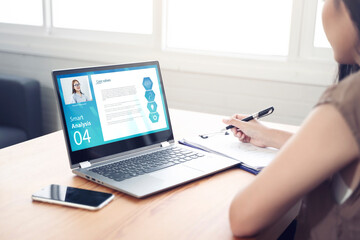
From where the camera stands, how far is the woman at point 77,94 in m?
1.14

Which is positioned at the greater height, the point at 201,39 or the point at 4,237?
the point at 201,39

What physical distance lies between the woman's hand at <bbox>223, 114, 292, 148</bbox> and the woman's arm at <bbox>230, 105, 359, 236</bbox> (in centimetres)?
52

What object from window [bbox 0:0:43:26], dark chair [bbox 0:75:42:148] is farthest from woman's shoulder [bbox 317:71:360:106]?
window [bbox 0:0:43:26]

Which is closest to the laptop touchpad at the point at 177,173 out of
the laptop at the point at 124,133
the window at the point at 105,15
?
the laptop at the point at 124,133

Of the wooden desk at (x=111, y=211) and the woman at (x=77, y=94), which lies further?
the woman at (x=77, y=94)

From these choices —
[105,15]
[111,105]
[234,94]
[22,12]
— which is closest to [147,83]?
[111,105]

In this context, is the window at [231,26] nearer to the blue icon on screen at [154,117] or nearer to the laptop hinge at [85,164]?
the blue icon on screen at [154,117]

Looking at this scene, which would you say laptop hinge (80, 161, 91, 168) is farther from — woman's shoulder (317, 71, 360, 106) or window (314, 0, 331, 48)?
window (314, 0, 331, 48)

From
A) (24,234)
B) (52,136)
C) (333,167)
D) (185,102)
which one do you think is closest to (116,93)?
(52,136)

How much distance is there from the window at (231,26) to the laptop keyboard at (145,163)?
1392 mm

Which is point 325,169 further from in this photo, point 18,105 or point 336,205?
point 18,105

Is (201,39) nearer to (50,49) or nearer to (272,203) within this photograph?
(50,49)

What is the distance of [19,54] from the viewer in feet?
10.6

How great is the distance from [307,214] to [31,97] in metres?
2.35
